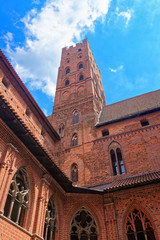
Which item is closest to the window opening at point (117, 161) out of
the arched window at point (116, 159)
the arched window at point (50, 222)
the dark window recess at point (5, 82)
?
the arched window at point (116, 159)

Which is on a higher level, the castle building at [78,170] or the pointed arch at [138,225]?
the castle building at [78,170]

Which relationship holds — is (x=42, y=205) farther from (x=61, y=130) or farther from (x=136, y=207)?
(x=61, y=130)

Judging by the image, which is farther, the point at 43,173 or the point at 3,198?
the point at 43,173

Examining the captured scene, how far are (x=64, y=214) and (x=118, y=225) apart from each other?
304 cm

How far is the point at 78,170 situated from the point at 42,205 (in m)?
6.17

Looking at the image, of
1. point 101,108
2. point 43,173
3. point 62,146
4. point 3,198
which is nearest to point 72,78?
point 101,108

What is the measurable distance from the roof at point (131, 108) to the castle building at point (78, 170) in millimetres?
106

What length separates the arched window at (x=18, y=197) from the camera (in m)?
8.67

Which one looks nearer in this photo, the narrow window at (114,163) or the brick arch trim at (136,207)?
the brick arch trim at (136,207)

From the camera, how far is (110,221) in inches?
448

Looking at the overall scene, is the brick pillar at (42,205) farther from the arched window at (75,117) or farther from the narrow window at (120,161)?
the arched window at (75,117)

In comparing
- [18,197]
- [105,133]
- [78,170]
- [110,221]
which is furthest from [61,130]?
[18,197]

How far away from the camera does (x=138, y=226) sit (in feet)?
37.4

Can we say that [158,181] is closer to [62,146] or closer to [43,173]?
[43,173]
